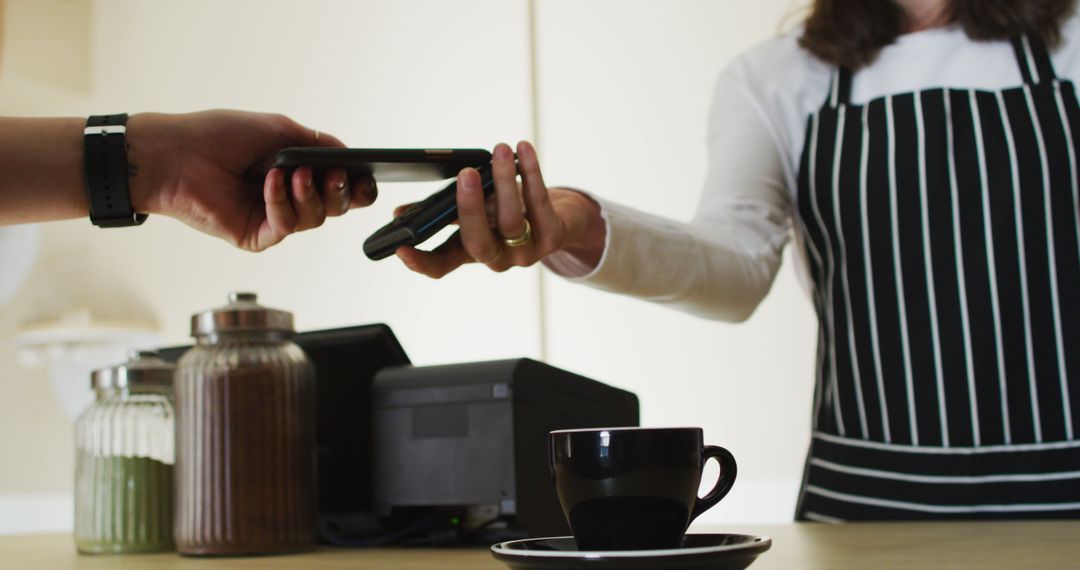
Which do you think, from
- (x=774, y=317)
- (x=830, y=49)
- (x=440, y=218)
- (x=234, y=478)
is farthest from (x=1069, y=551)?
(x=774, y=317)

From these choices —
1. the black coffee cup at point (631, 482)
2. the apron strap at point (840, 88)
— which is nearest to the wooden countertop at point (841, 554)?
the black coffee cup at point (631, 482)

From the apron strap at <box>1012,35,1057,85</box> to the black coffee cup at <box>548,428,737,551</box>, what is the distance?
0.98m

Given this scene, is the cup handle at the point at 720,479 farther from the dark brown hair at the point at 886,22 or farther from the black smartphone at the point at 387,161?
the dark brown hair at the point at 886,22

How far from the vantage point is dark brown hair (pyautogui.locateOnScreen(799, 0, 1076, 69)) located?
1275mm

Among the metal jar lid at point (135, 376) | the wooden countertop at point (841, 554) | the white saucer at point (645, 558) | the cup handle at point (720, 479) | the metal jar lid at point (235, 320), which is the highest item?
the metal jar lid at point (235, 320)

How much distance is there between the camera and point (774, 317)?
2.51 metres

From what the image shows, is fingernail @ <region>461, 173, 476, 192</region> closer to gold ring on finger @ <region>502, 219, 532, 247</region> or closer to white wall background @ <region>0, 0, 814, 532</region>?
gold ring on finger @ <region>502, 219, 532, 247</region>

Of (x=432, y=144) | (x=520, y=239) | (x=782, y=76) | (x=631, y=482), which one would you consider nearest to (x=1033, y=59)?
(x=782, y=76)

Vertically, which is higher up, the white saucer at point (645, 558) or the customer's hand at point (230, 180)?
the customer's hand at point (230, 180)

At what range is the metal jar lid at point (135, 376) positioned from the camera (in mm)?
931

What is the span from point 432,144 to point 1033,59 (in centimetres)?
181

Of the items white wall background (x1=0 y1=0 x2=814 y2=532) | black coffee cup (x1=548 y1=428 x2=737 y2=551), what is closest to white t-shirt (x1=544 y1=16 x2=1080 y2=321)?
black coffee cup (x1=548 y1=428 x2=737 y2=551)

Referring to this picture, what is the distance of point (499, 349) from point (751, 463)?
27.7 inches

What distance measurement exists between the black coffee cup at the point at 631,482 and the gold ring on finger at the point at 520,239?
364 mm
